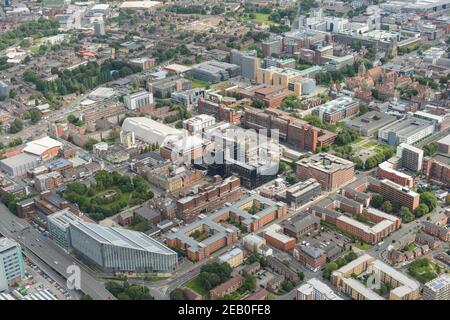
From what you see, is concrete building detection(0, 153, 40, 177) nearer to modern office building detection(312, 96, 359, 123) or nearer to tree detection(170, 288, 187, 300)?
tree detection(170, 288, 187, 300)

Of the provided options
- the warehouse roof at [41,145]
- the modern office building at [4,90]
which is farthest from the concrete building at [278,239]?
the modern office building at [4,90]

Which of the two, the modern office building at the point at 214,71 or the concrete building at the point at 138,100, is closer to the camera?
the concrete building at the point at 138,100

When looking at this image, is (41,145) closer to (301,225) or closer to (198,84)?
(198,84)

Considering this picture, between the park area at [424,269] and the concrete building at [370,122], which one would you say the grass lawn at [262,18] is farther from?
the park area at [424,269]

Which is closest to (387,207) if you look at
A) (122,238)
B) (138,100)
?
(122,238)

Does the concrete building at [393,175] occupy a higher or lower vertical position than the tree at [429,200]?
higher

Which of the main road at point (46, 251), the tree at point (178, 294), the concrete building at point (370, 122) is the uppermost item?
the concrete building at point (370, 122)

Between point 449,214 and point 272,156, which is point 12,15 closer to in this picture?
point 272,156
